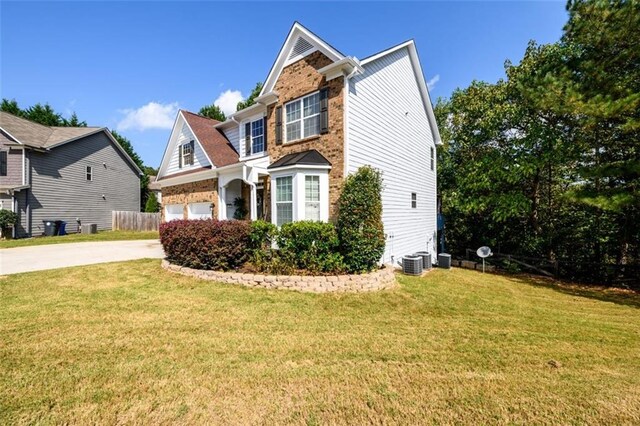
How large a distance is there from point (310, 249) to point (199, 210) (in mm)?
9574

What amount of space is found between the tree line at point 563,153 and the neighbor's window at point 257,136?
11.5m

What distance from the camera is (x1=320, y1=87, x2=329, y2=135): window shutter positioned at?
9711 mm

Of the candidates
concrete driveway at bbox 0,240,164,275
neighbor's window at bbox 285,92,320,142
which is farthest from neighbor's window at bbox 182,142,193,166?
neighbor's window at bbox 285,92,320,142

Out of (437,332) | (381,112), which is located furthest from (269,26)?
(437,332)

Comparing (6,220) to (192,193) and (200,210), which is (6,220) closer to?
(192,193)

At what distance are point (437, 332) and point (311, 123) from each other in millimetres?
8162

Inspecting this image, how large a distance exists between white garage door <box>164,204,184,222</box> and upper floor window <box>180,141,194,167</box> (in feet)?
8.44

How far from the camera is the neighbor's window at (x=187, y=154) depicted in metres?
15.8

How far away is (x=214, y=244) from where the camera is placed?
26.6 feet

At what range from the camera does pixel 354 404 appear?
2957 millimetres

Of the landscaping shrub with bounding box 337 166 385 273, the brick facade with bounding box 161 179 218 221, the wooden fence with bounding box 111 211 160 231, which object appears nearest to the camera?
the landscaping shrub with bounding box 337 166 385 273

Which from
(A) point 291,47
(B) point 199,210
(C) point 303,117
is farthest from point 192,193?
(A) point 291,47

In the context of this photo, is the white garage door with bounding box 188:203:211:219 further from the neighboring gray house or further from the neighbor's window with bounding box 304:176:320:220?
the neighboring gray house

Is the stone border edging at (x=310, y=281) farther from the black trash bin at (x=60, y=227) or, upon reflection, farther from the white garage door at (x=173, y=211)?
the black trash bin at (x=60, y=227)
